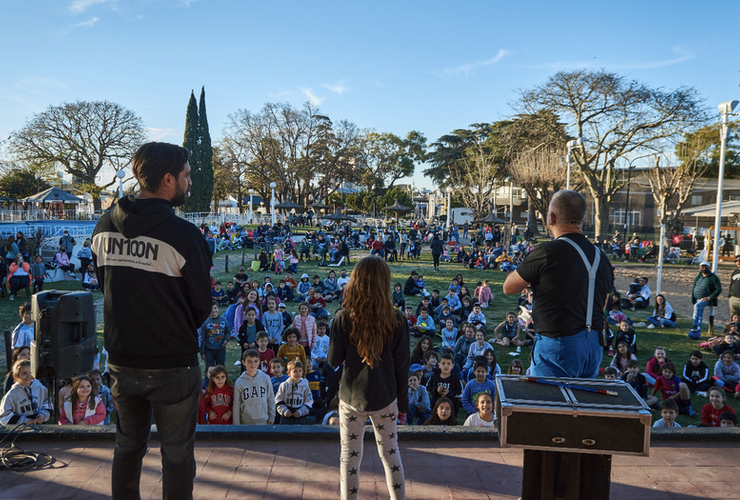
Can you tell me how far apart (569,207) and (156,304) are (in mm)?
2013

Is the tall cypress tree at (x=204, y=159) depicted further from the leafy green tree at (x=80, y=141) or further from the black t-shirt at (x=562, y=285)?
the black t-shirt at (x=562, y=285)

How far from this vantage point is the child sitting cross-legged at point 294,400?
17.3ft

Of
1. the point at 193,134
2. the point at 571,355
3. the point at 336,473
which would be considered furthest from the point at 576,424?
the point at 193,134

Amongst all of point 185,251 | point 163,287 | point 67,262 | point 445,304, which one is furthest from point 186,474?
point 67,262

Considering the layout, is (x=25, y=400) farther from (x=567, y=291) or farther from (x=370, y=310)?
(x=567, y=291)

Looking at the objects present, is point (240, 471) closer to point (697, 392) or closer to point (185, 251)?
point (185, 251)

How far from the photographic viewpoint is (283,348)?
22.9ft

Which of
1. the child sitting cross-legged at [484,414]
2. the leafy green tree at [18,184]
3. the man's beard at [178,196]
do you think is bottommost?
the child sitting cross-legged at [484,414]

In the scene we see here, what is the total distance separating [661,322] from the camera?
1107 centimetres

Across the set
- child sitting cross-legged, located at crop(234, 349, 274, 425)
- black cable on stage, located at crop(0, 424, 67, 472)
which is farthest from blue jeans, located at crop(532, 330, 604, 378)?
child sitting cross-legged, located at crop(234, 349, 274, 425)

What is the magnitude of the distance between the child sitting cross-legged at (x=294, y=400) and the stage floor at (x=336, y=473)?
6.45 ft

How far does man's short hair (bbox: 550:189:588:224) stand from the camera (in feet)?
8.24

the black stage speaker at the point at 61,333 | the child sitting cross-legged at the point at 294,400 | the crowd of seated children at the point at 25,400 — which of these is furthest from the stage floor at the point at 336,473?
the child sitting cross-legged at the point at 294,400

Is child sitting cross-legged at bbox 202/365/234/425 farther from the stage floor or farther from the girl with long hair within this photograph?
the girl with long hair
